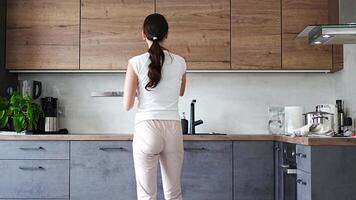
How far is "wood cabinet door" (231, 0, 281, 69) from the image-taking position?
4.14 m

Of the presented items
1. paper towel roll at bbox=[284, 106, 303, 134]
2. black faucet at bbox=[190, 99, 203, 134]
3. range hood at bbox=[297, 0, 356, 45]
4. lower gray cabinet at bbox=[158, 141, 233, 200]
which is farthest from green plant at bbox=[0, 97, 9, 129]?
range hood at bbox=[297, 0, 356, 45]

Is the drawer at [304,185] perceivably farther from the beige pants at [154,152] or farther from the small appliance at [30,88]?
the small appliance at [30,88]

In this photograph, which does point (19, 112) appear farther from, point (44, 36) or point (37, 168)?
point (44, 36)

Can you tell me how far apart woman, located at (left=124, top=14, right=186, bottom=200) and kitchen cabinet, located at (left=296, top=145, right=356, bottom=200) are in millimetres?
652

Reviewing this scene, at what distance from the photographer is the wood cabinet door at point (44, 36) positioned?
419 centimetres

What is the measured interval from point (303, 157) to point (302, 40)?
1610 millimetres

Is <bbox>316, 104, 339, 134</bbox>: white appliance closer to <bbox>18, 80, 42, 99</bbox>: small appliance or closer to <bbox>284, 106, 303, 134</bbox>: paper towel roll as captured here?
<bbox>284, 106, 303, 134</bbox>: paper towel roll

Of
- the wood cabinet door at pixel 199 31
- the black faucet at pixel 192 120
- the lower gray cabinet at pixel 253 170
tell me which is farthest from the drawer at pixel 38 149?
the lower gray cabinet at pixel 253 170

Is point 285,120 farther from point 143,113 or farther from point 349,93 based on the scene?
point 143,113

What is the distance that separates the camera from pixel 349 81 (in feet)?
13.0

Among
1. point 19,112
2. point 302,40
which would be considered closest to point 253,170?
point 302,40

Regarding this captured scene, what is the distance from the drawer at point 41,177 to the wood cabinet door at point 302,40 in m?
1.89

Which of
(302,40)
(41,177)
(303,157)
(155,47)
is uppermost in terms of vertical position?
(302,40)

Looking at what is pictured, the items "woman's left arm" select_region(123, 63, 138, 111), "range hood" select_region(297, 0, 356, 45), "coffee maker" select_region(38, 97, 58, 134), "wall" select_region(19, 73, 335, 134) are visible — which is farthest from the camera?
"wall" select_region(19, 73, 335, 134)
